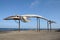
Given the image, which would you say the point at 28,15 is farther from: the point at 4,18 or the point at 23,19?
the point at 4,18

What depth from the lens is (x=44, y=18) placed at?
33719 mm

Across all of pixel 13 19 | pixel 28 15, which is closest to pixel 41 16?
pixel 28 15

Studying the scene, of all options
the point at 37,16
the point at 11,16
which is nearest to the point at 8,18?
the point at 11,16

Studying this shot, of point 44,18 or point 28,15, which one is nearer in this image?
point 28,15

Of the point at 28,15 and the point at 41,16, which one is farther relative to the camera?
the point at 41,16

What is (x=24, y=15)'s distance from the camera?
31016mm

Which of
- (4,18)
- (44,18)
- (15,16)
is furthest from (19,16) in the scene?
(44,18)

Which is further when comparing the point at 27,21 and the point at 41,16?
the point at 41,16

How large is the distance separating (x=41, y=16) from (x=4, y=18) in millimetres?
6902

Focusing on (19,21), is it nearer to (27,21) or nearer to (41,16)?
(27,21)

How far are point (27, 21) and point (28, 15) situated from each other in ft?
3.56

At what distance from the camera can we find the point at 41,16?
3322 centimetres

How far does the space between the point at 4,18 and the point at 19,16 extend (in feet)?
9.34

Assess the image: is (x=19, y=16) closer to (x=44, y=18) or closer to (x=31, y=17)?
(x=31, y=17)
